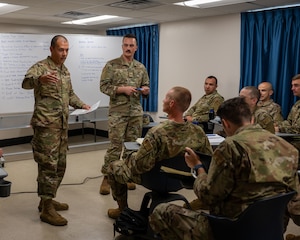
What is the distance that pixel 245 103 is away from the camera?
187 cm

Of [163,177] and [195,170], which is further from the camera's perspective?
[163,177]

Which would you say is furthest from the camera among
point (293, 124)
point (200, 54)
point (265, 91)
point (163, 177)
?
point (200, 54)

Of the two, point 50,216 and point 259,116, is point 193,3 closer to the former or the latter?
point 259,116

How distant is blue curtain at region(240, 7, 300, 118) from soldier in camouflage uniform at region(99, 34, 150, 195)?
1844mm

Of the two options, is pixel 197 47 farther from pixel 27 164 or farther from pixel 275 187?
pixel 275 187

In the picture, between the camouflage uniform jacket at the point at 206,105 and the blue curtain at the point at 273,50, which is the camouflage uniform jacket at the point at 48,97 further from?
the blue curtain at the point at 273,50

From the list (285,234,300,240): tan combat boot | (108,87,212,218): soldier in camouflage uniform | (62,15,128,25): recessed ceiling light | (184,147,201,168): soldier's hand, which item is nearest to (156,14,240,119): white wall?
(62,15,128,25): recessed ceiling light

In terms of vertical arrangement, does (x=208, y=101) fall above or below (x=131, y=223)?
above

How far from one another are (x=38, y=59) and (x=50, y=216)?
3464 millimetres

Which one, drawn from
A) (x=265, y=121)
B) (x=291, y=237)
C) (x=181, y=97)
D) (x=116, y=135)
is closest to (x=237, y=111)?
(x=181, y=97)

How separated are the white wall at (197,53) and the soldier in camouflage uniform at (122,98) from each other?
1.90m

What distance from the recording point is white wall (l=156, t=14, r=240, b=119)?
216 inches

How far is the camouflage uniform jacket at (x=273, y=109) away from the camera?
442 cm

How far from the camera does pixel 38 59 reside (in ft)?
19.8
